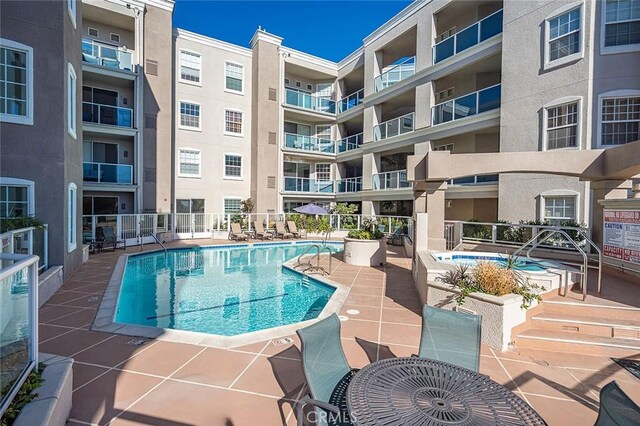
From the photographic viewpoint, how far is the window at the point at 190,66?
19.2m

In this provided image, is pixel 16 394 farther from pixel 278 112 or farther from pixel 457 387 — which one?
pixel 278 112

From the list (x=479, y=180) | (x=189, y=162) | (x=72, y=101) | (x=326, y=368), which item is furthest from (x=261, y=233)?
(x=326, y=368)

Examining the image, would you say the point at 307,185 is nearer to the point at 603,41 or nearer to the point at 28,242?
the point at 603,41

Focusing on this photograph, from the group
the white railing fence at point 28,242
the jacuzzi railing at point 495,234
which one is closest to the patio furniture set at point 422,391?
the white railing fence at point 28,242

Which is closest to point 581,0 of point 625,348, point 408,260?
point 408,260

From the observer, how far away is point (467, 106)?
14.9m

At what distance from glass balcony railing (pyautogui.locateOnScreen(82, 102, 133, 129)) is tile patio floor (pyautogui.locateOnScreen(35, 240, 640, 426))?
44.2 feet

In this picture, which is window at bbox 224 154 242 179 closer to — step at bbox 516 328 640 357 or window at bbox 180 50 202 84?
window at bbox 180 50 202 84

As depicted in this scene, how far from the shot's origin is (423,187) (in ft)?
27.6

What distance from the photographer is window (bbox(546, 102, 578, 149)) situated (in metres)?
11.0

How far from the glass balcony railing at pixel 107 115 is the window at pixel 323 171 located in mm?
12673

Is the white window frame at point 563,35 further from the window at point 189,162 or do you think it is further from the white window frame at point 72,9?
the window at point 189,162

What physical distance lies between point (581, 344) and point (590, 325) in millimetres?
472

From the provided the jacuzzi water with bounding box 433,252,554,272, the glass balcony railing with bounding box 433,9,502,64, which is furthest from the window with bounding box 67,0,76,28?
the glass balcony railing with bounding box 433,9,502,64
